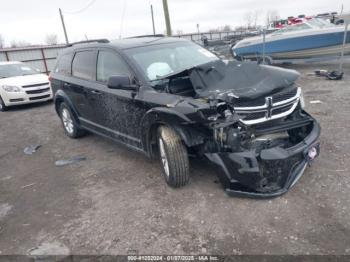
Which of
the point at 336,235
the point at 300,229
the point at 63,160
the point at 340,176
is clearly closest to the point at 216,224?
the point at 300,229

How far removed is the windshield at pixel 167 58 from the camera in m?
4.33

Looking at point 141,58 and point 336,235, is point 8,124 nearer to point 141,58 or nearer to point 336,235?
point 141,58

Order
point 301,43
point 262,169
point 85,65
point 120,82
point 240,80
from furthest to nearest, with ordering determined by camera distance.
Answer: point 301,43 < point 85,65 < point 120,82 < point 240,80 < point 262,169

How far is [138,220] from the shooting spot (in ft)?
11.1

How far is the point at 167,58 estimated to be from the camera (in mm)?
4570

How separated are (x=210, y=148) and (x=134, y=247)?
4.11 feet

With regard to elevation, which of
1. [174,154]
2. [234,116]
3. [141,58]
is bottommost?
[174,154]

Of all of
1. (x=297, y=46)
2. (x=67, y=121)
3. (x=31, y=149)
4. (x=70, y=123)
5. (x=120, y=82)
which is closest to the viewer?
(x=120, y=82)

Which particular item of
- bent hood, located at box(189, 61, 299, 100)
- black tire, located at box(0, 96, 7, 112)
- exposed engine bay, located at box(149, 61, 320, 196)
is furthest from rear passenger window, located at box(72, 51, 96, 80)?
black tire, located at box(0, 96, 7, 112)

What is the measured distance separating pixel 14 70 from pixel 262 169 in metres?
10.3

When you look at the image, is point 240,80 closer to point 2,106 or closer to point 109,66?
point 109,66

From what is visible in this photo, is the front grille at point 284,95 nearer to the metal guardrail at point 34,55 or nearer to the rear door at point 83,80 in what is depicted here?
the rear door at point 83,80

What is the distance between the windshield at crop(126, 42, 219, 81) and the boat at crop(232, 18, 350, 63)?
336 inches

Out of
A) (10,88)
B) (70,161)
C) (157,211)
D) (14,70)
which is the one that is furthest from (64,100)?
(14,70)
